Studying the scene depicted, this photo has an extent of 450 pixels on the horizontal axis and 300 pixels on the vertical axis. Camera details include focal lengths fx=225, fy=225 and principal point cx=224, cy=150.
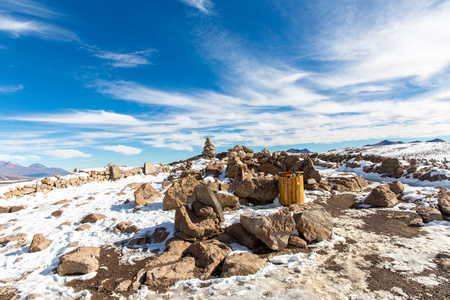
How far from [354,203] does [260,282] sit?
8.65 meters

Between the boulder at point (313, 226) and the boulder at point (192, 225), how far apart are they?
282 cm

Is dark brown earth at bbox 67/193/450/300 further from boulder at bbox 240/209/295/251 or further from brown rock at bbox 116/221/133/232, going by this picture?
brown rock at bbox 116/221/133/232

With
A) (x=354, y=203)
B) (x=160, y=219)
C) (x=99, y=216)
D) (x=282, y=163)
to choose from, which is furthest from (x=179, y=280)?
(x=282, y=163)

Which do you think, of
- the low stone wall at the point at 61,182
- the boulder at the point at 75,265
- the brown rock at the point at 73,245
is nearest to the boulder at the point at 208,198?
the boulder at the point at 75,265

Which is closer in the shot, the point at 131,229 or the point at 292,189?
the point at 131,229

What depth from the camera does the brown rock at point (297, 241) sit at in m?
6.61

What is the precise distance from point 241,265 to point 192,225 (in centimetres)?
239

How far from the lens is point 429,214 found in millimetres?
8398

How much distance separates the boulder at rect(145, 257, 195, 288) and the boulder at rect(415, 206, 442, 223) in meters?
8.60

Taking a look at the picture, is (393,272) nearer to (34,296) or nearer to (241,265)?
(241,265)

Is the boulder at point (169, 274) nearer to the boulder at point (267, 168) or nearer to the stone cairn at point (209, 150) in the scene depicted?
the boulder at point (267, 168)

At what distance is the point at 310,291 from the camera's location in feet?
14.6

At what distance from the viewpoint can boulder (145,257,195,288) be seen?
5.18m

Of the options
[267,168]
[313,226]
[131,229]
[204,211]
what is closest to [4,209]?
[131,229]
